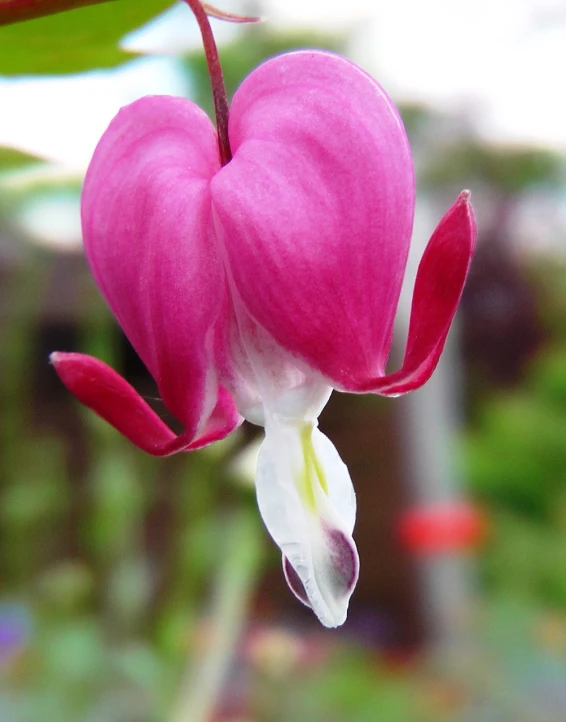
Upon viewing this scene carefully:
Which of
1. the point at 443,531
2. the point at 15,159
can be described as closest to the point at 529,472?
the point at 443,531

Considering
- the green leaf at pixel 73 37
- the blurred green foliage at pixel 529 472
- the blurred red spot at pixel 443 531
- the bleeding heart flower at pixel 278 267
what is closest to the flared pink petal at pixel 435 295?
the bleeding heart flower at pixel 278 267

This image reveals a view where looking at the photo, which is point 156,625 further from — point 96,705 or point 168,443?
point 168,443

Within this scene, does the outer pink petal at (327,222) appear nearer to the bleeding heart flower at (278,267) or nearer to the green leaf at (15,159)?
the bleeding heart flower at (278,267)

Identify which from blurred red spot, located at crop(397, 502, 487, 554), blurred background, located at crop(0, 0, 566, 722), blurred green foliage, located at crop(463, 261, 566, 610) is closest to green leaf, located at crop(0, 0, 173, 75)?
blurred background, located at crop(0, 0, 566, 722)

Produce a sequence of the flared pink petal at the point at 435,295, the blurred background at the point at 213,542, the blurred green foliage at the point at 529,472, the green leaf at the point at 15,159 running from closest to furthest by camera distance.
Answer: the flared pink petal at the point at 435,295 < the green leaf at the point at 15,159 < the blurred background at the point at 213,542 < the blurred green foliage at the point at 529,472

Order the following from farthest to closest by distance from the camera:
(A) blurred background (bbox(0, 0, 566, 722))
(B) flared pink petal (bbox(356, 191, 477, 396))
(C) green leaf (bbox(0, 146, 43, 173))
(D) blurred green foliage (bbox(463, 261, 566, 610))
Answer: (D) blurred green foliage (bbox(463, 261, 566, 610)), (A) blurred background (bbox(0, 0, 566, 722)), (C) green leaf (bbox(0, 146, 43, 173)), (B) flared pink petal (bbox(356, 191, 477, 396))

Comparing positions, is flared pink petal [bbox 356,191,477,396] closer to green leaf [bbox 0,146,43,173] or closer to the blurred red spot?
green leaf [bbox 0,146,43,173]

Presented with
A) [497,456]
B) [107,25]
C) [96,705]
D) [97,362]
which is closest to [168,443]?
[97,362]

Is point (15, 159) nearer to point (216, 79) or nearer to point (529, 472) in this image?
point (216, 79)
